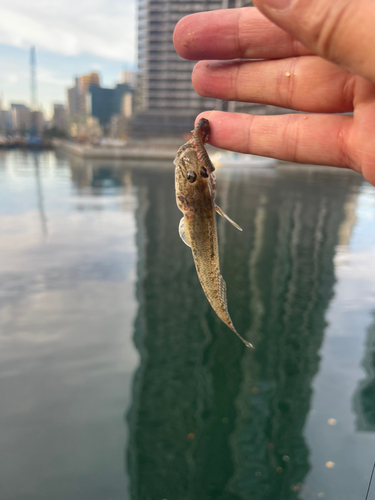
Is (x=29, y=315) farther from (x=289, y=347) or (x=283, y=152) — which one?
(x=283, y=152)

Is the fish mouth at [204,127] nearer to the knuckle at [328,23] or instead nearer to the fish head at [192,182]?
the fish head at [192,182]

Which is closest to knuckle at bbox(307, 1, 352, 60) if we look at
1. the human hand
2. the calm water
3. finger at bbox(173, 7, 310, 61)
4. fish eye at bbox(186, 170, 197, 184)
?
the human hand

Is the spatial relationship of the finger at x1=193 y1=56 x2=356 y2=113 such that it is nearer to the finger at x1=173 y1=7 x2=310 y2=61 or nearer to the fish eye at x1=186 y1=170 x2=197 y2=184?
the finger at x1=173 y1=7 x2=310 y2=61

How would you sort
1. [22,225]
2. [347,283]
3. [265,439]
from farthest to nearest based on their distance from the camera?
[22,225]
[347,283]
[265,439]

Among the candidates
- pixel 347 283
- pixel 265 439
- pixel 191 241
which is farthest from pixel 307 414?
pixel 347 283

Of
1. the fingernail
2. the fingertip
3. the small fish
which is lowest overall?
the small fish

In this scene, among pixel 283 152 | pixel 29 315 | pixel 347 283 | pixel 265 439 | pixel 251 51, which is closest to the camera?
pixel 251 51

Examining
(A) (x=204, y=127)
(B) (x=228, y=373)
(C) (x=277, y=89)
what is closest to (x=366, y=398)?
(B) (x=228, y=373)

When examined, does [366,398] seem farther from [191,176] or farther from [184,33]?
[184,33]
